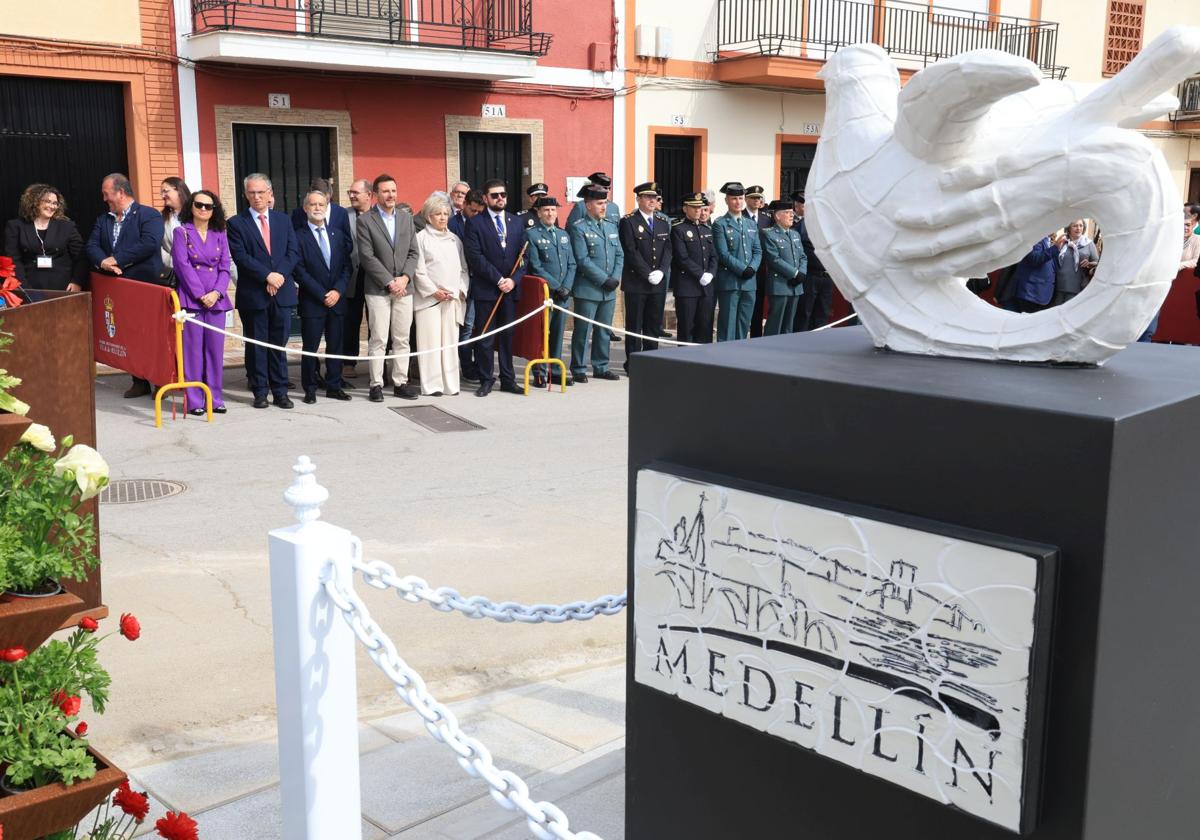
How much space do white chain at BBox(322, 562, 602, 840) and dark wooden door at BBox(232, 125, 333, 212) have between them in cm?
1185

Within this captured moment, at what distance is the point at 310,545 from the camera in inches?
120

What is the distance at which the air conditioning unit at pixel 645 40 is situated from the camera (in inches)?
663

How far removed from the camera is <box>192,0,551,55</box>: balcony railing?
524 inches

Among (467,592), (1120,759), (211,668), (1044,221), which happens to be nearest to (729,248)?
(467,592)

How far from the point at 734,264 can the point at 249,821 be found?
31.0ft

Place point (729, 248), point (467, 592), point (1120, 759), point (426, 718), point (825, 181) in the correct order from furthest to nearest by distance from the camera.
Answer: point (729, 248) < point (467, 592) < point (825, 181) < point (426, 718) < point (1120, 759)

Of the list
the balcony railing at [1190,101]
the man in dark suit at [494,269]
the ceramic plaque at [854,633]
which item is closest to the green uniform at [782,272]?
the man in dark suit at [494,269]

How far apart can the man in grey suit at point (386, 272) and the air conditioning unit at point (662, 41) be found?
800 cm

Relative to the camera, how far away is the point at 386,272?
393 inches

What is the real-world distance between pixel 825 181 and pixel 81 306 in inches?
128

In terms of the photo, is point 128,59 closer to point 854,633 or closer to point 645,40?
→ point 645,40

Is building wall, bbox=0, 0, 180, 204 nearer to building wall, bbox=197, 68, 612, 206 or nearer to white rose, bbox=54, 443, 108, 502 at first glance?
building wall, bbox=197, 68, 612, 206

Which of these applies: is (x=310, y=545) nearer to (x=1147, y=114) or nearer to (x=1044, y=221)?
(x=1044, y=221)

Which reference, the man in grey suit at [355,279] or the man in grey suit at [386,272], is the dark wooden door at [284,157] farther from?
the man in grey suit at [386,272]
